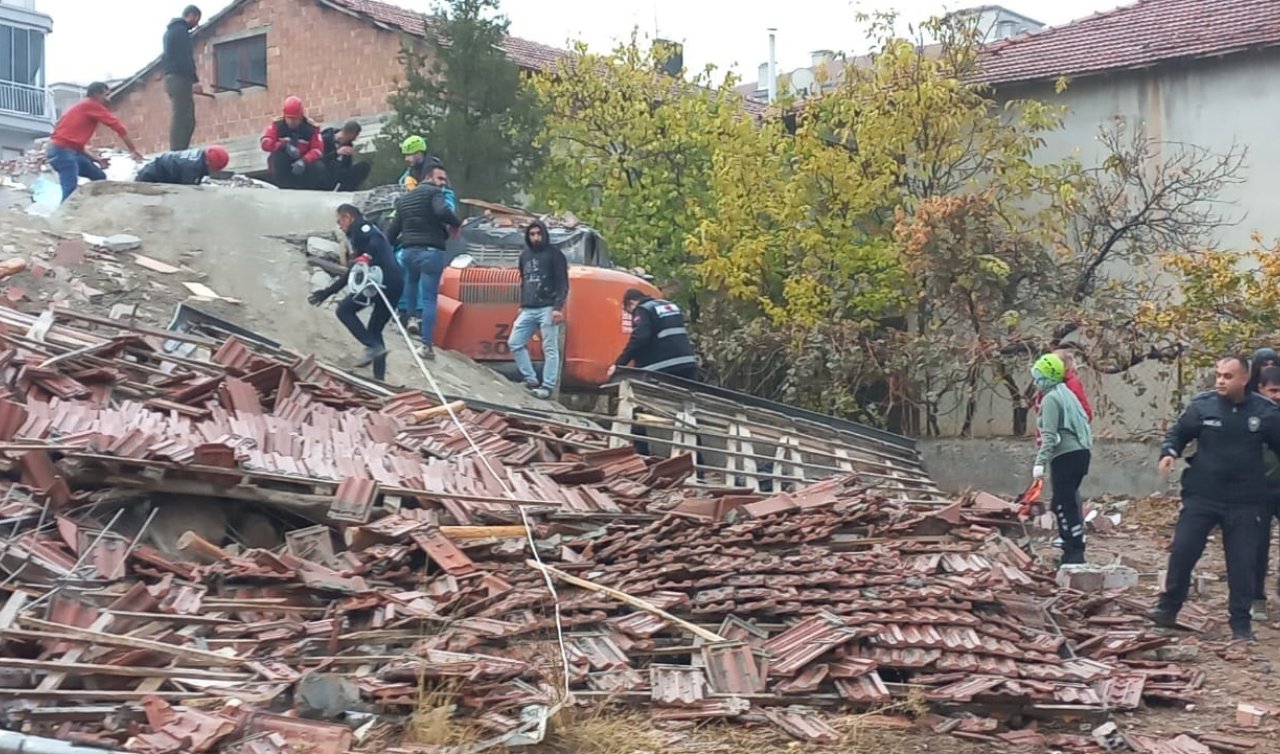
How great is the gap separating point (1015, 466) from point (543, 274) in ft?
19.0

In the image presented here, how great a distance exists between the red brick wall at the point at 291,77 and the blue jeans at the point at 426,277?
42.1 feet

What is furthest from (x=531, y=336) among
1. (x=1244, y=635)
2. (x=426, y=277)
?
(x=1244, y=635)

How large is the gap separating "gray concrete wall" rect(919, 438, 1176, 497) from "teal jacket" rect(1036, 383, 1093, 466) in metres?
5.05

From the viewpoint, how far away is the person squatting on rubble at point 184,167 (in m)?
15.8

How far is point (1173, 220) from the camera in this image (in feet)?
58.6

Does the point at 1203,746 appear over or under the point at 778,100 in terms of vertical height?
under

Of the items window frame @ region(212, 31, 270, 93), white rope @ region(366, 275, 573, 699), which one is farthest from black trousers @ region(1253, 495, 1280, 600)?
window frame @ region(212, 31, 270, 93)

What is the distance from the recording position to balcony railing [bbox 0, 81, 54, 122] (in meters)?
43.3

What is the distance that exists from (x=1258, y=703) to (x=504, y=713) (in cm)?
399

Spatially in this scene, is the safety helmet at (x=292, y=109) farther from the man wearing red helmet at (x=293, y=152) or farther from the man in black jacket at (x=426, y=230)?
the man in black jacket at (x=426, y=230)

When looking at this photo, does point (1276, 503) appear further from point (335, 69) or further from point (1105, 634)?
point (335, 69)

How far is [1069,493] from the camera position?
10.2m

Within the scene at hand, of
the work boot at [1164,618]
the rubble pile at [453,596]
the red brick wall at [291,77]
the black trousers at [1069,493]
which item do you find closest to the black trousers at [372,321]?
the rubble pile at [453,596]

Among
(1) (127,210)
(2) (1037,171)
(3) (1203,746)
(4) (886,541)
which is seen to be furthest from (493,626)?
(2) (1037,171)
